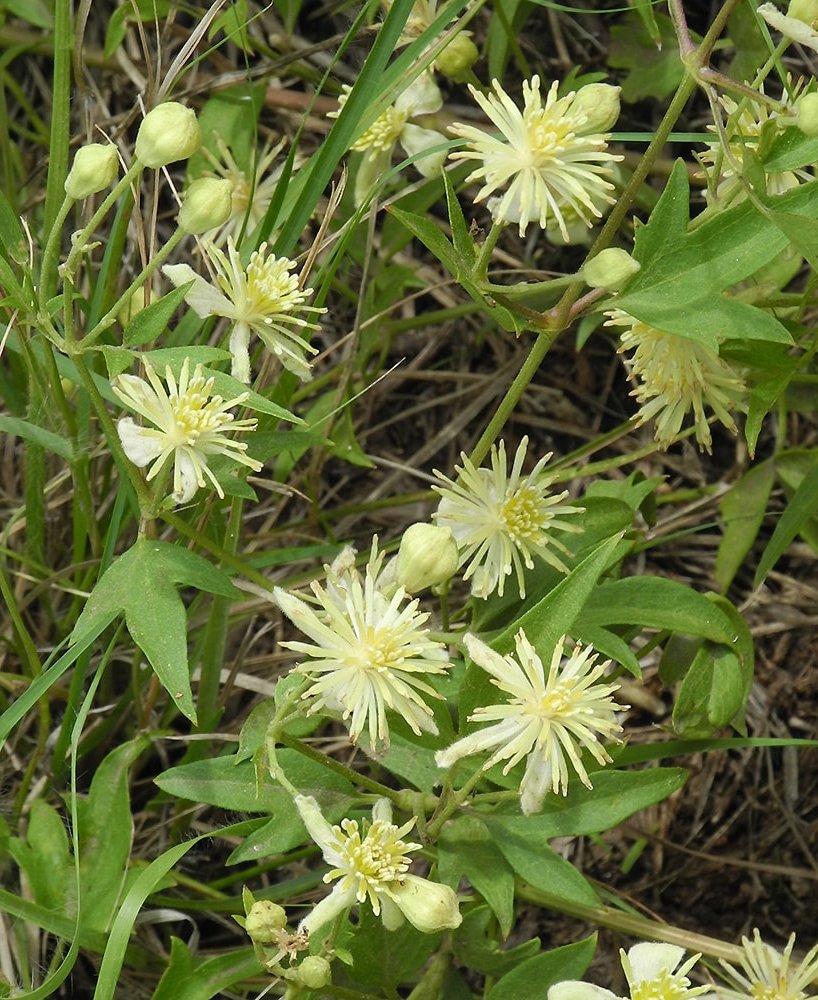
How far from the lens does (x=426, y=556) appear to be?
4.10 ft

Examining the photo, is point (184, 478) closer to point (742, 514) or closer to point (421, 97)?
point (421, 97)

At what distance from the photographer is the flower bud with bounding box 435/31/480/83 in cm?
172

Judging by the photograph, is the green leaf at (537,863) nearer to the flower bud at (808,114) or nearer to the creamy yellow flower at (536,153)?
the creamy yellow flower at (536,153)

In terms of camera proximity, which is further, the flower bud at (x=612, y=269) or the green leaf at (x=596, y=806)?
the green leaf at (x=596, y=806)

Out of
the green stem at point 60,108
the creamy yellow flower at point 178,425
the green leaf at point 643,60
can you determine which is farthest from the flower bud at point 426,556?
the green leaf at point 643,60

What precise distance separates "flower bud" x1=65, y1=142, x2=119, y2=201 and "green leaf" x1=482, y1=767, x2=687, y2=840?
2.71ft

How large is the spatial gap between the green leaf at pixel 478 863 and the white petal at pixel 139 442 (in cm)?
55

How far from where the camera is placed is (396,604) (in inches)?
49.1

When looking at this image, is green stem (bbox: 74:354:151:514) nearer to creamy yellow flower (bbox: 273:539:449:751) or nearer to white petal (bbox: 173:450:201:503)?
white petal (bbox: 173:450:201:503)

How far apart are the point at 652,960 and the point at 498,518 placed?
20.8 inches

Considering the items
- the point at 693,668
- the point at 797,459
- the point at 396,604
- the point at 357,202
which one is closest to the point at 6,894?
the point at 396,604

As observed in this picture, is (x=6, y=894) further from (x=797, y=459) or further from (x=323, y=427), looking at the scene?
(x=797, y=459)

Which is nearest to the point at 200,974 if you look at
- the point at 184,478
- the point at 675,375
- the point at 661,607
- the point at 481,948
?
the point at 481,948

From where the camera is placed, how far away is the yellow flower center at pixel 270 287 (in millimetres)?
1428
